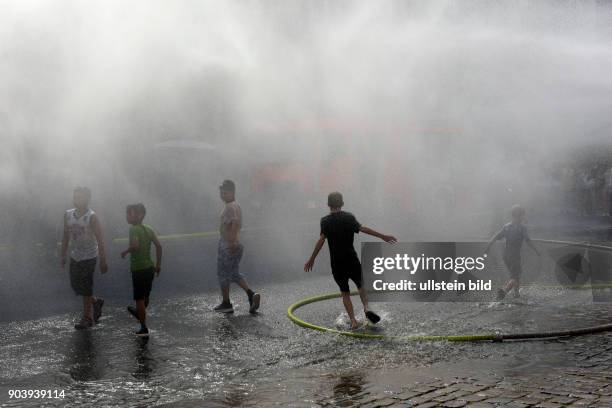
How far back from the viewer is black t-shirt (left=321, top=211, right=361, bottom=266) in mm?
8172

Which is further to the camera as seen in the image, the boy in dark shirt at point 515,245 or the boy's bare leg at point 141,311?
the boy in dark shirt at point 515,245

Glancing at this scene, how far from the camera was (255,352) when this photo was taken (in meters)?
6.86

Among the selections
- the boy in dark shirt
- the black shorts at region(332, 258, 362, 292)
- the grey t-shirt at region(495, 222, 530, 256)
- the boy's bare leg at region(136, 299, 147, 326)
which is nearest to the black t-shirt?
the black shorts at region(332, 258, 362, 292)

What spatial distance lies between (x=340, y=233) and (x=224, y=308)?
2.15 m

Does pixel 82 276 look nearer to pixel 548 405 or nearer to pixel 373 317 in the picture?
pixel 373 317

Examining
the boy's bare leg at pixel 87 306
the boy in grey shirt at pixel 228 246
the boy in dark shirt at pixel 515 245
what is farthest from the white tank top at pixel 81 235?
the boy in dark shirt at pixel 515 245

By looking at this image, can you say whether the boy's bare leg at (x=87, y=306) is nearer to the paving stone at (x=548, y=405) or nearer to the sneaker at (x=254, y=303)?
the sneaker at (x=254, y=303)

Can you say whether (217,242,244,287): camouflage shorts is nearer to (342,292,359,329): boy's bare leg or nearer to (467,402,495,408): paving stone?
(342,292,359,329): boy's bare leg

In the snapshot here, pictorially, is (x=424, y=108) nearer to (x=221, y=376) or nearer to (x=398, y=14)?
(x=398, y=14)

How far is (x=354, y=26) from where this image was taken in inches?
782

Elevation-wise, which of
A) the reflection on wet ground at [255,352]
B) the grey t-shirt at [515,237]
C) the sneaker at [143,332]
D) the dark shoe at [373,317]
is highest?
the grey t-shirt at [515,237]

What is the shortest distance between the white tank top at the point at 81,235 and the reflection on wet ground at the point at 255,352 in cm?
86

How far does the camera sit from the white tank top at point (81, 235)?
841cm

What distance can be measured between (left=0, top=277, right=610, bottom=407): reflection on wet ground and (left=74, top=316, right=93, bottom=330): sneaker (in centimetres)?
13
